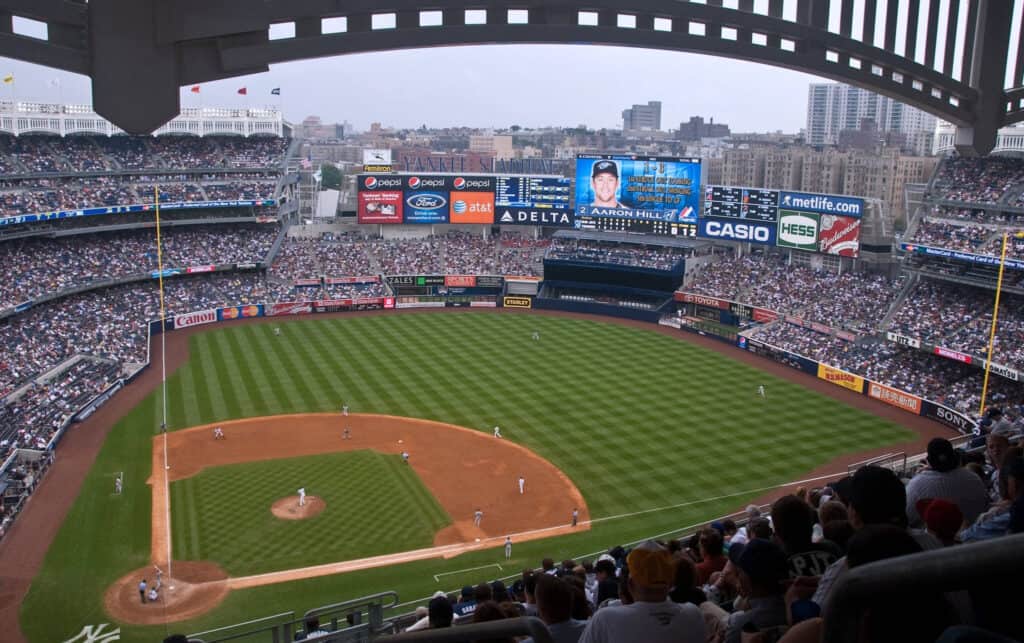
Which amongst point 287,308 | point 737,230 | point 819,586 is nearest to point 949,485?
point 819,586

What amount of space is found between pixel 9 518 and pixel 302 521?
27.3 ft

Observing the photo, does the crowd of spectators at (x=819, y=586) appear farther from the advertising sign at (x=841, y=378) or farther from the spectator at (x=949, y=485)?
the advertising sign at (x=841, y=378)

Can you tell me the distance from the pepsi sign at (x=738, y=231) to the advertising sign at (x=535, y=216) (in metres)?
10.3

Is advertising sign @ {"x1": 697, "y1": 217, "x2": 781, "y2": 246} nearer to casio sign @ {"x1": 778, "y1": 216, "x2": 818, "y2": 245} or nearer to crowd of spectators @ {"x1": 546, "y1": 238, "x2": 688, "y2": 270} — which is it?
casio sign @ {"x1": 778, "y1": 216, "x2": 818, "y2": 245}

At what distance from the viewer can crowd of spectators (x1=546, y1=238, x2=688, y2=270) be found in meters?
55.8

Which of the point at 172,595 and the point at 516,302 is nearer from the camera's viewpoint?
the point at 172,595

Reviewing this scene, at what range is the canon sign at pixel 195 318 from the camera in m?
47.4

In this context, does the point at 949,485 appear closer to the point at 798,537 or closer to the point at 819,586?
the point at 798,537

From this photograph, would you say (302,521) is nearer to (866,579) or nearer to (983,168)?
(866,579)

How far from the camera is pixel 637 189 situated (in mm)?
57438

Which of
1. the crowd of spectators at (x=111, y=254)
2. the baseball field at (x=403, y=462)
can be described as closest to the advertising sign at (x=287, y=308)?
the crowd of spectators at (x=111, y=254)

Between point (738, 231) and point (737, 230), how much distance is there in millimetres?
108

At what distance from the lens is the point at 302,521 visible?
2403 cm

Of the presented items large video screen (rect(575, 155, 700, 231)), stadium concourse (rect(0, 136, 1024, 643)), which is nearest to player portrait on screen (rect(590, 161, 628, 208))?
large video screen (rect(575, 155, 700, 231))
